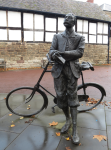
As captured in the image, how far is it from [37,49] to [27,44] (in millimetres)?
1024

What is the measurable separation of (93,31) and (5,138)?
670 inches

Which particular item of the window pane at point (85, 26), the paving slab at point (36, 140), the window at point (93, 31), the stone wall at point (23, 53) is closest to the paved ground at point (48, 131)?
the paving slab at point (36, 140)

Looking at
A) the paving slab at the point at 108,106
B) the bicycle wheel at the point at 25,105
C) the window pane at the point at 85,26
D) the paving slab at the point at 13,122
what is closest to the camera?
the paving slab at the point at 13,122

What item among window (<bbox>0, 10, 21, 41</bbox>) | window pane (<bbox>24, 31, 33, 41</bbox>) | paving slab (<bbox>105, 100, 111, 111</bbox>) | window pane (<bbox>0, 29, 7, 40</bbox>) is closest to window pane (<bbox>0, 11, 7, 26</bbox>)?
window (<bbox>0, 10, 21, 41</bbox>)

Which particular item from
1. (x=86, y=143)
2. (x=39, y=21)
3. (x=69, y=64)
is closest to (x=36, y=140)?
(x=86, y=143)

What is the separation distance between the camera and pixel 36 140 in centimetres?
258

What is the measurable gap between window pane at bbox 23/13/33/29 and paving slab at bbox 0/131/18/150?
12.6 meters

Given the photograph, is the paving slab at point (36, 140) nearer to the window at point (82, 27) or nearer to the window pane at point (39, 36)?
the window pane at point (39, 36)

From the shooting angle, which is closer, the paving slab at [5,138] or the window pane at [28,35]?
the paving slab at [5,138]

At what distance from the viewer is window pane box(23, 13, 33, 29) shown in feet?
46.0

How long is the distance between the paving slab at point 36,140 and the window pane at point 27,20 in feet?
41.3

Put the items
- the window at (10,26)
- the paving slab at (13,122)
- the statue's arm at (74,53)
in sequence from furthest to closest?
the window at (10,26) < the paving slab at (13,122) < the statue's arm at (74,53)

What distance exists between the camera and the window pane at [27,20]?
14.0 m

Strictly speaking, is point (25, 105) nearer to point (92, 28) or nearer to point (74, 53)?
point (74, 53)
